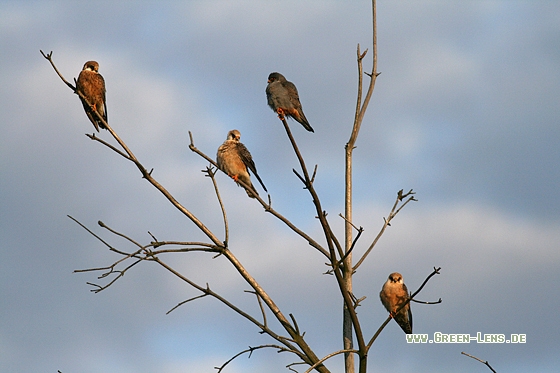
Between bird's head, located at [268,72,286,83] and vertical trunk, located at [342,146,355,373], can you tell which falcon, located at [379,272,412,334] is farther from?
vertical trunk, located at [342,146,355,373]

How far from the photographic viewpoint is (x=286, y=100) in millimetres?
9586

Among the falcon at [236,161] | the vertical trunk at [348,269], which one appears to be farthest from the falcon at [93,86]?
the vertical trunk at [348,269]

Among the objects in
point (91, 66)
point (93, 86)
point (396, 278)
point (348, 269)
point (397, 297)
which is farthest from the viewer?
point (91, 66)

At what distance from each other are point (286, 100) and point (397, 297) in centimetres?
301

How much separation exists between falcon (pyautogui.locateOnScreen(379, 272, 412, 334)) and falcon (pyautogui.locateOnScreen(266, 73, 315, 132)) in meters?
2.34

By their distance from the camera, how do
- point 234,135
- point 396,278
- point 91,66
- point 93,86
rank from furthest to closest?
1. point 234,135
2. point 91,66
3. point 93,86
4. point 396,278

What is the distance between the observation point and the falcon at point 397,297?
375 inches

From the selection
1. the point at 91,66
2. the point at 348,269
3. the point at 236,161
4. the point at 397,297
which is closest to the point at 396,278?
the point at 397,297

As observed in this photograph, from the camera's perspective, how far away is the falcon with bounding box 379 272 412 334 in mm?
9531

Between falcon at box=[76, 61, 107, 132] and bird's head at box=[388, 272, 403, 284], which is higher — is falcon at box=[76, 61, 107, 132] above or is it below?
above

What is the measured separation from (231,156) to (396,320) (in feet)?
10.6

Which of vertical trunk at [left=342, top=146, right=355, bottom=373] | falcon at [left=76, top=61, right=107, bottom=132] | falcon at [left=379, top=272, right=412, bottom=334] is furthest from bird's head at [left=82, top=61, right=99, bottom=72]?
vertical trunk at [left=342, top=146, right=355, bottom=373]

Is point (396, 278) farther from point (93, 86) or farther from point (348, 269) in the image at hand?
point (93, 86)

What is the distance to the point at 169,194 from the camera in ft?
18.3
